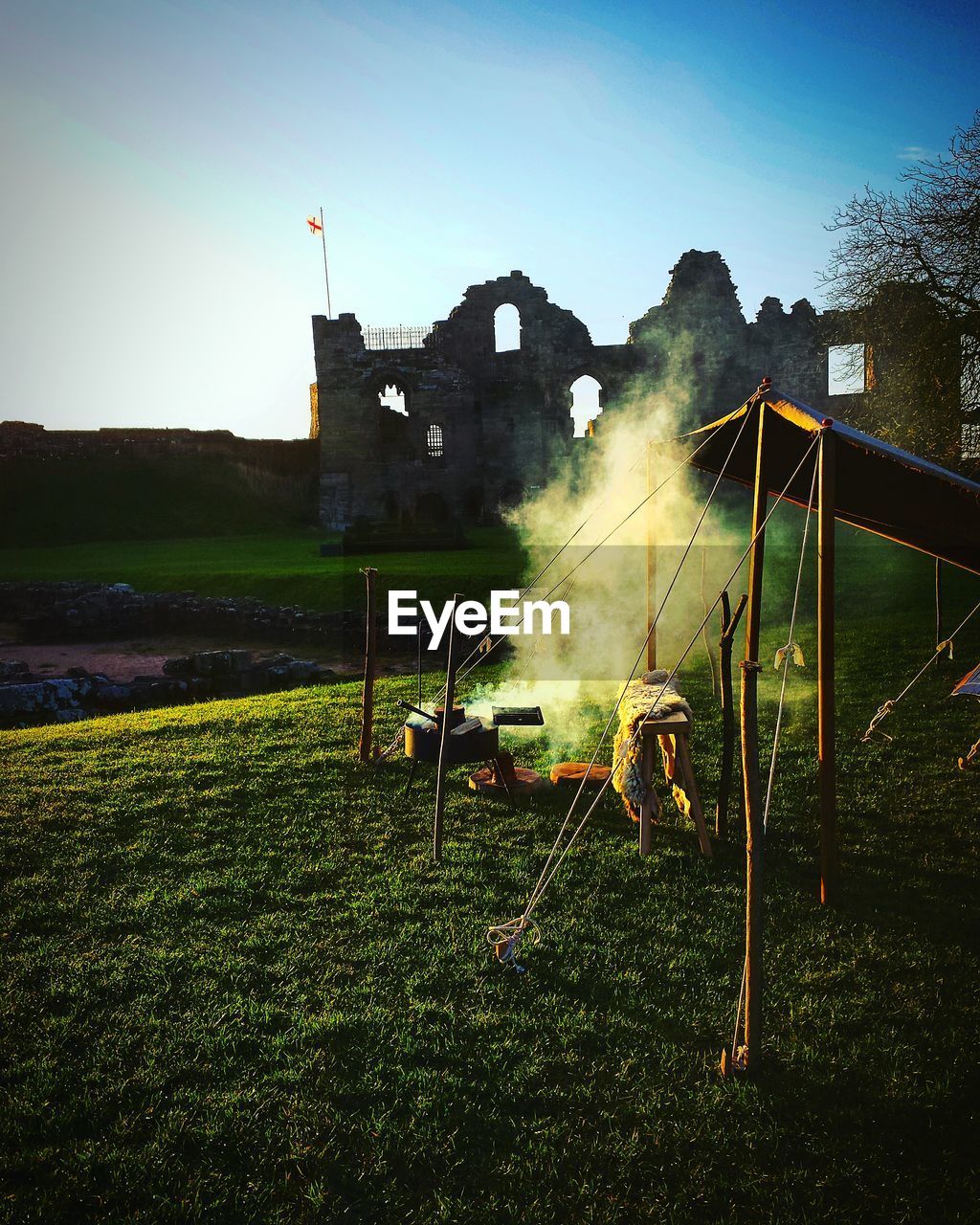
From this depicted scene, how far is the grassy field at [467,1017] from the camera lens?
110 inches

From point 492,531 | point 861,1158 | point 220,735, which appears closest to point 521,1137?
point 861,1158

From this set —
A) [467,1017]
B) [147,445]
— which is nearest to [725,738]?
[467,1017]

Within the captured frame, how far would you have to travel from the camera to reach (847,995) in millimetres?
3742

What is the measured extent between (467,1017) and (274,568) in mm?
19464

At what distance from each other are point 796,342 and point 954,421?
23.6 m

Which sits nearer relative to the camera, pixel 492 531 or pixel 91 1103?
pixel 91 1103

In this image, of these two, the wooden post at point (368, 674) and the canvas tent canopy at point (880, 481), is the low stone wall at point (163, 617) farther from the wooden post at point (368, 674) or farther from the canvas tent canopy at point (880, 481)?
the canvas tent canopy at point (880, 481)

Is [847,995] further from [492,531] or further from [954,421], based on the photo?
[492,531]

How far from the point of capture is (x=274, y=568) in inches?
862

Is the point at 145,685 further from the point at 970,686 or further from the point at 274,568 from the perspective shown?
the point at 970,686

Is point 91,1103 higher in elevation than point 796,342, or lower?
lower

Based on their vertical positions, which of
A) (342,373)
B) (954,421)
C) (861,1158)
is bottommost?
(861,1158)

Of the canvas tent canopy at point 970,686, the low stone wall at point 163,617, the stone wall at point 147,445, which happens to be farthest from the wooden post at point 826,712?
the stone wall at point 147,445

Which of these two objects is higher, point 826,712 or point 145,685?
point 826,712
